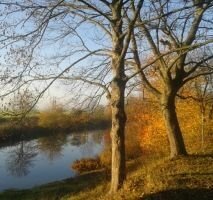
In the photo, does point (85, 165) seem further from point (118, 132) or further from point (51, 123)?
point (118, 132)

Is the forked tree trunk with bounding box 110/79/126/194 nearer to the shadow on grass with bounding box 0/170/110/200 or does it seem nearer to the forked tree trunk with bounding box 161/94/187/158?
the forked tree trunk with bounding box 161/94/187/158

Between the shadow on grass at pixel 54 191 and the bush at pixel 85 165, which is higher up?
the bush at pixel 85 165

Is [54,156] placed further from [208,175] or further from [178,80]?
[208,175]

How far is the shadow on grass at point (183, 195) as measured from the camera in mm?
8948

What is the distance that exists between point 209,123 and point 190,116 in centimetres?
144

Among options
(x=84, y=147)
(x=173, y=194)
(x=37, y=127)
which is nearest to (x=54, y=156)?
(x=84, y=147)

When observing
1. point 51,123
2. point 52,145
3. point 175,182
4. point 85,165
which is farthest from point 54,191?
point 51,123

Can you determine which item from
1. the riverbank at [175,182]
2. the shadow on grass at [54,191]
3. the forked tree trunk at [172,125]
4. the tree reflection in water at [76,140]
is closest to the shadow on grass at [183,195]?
the riverbank at [175,182]

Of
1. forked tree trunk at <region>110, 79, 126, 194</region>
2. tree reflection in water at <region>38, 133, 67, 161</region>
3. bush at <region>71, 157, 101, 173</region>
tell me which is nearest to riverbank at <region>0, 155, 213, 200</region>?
forked tree trunk at <region>110, 79, 126, 194</region>

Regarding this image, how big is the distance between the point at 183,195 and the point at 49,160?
96.9ft

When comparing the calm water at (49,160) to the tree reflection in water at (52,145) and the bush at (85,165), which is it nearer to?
the tree reflection in water at (52,145)

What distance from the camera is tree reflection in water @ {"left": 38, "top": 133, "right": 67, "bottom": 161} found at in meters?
40.4

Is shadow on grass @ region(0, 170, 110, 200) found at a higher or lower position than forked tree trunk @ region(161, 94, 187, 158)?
lower

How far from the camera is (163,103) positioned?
15.8 metres
